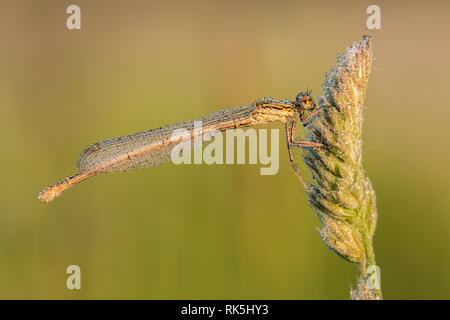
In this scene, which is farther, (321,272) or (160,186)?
(160,186)

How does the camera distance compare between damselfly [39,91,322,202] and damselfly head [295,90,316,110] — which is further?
damselfly [39,91,322,202]

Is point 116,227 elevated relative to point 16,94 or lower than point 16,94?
lower

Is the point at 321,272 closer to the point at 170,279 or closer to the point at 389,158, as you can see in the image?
the point at 170,279

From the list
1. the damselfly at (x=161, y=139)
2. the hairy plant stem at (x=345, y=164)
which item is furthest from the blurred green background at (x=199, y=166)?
the damselfly at (x=161, y=139)

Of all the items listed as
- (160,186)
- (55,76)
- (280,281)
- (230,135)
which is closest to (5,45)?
(55,76)

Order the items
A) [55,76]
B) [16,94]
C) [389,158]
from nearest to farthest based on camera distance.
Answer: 1. [389,158]
2. [16,94]
3. [55,76]

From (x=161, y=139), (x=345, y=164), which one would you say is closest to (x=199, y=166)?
(x=161, y=139)

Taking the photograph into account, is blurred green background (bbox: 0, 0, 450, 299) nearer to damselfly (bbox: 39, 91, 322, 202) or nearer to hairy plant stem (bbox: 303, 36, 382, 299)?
hairy plant stem (bbox: 303, 36, 382, 299)

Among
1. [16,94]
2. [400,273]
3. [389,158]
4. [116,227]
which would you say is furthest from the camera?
[16,94]

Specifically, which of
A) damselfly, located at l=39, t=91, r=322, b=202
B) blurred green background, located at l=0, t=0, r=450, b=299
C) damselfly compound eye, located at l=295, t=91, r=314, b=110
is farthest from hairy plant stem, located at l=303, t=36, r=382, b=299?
damselfly, located at l=39, t=91, r=322, b=202
